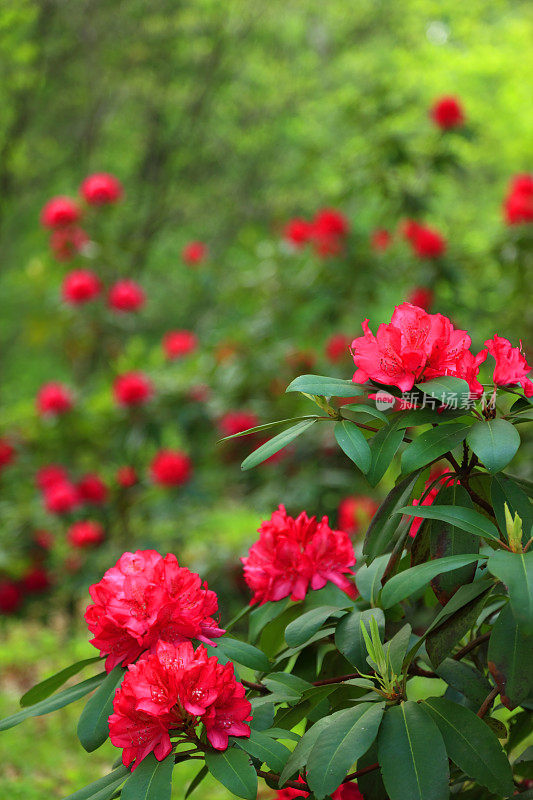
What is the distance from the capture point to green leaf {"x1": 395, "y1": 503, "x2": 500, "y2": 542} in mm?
926

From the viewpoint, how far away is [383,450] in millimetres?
997

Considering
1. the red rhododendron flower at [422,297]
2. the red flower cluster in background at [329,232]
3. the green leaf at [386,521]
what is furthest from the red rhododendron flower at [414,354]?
the red flower cluster in background at [329,232]

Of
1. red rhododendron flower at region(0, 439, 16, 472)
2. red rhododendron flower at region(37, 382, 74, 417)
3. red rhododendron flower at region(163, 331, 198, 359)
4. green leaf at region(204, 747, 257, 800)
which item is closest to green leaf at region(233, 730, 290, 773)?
green leaf at region(204, 747, 257, 800)

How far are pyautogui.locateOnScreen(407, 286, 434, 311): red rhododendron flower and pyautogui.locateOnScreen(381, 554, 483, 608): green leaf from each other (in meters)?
3.15

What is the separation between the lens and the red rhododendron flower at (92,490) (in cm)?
436

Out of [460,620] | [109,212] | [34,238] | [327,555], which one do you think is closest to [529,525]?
[460,620]

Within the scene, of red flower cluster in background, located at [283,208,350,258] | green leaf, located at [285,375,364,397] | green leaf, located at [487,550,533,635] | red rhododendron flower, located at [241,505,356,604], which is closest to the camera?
green leaf, located at [487,550,533,635]

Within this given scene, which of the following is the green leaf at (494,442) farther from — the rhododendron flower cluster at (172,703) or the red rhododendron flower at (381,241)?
the red rhododendron flower at (381,241)

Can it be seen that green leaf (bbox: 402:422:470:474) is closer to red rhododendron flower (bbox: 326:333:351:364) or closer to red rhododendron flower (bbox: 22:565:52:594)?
red rhododendron flower (bbox: 326:333:351:364)

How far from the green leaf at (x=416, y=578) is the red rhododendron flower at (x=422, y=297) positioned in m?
3.15

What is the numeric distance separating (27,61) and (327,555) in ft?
19.3

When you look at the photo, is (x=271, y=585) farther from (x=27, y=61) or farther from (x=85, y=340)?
(x=27, y=61)

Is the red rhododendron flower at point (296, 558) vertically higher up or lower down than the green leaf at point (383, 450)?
lower down

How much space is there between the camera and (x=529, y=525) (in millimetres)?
1003
